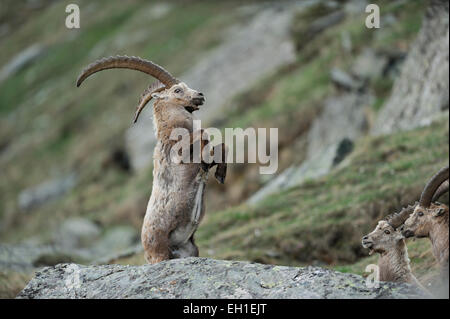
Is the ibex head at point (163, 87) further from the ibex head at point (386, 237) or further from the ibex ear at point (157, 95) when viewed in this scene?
the ibex head at point (386, 237)

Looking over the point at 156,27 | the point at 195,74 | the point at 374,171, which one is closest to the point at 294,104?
the point at 374,171

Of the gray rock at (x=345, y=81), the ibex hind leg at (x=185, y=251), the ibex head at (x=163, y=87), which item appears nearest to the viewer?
the ibex hind leg at (x=185, y=251)

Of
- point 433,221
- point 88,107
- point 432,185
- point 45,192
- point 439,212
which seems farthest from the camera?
point 88,107

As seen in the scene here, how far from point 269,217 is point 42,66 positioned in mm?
52546

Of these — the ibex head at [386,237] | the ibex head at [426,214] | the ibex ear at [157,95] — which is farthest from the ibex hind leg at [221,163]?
the ibex head at [426,214]

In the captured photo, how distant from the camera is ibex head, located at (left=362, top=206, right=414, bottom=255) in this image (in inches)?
403

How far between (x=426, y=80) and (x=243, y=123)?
42.1 ft

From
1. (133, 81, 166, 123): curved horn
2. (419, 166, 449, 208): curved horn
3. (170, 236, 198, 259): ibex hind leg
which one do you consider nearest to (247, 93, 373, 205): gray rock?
(133, 81, 166, 123): curved horn

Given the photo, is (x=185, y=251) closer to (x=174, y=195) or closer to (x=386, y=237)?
(x=174, y=195)

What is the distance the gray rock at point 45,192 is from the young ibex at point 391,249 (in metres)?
37.1

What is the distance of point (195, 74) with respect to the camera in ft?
148

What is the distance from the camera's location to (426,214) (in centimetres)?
906

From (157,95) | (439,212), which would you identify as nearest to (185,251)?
(157,95)

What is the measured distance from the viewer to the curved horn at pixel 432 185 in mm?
8211
